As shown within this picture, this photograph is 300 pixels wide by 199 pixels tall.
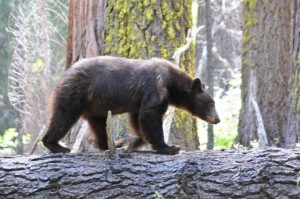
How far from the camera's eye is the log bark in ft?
17.5

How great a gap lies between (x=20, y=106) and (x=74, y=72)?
1333cm

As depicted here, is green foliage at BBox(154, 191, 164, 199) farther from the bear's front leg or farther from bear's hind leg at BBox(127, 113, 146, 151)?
bear's hind leg at BBox(127, 113, 146, 151)

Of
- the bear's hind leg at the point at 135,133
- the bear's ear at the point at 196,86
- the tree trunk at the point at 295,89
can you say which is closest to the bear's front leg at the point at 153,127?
the bear's hind leg at the point at 135,133

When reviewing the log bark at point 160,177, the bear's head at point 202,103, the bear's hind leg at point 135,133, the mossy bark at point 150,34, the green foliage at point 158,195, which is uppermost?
the mossy bark at point 150,34

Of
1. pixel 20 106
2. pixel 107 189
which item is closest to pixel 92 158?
pixel 107 189

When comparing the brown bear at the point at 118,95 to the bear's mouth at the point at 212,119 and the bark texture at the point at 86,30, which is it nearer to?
the bear's mouth at the point at 212,119

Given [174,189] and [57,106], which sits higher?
[57,106]

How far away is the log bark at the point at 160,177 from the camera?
17.5 feet

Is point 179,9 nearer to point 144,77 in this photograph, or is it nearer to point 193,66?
point 193,66

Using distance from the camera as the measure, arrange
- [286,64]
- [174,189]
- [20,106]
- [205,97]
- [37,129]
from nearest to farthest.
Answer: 1. [174,189]
2. [205,97]
3. [286,64]
4. [37,129]
5. [20,106]

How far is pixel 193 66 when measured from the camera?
352 inches

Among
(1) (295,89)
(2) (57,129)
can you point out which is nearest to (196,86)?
(1) (295,89)

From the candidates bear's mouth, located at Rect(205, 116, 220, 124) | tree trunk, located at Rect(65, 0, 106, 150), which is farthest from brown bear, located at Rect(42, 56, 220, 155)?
tree trunk, located at Rect(65, 0, 106, 150)

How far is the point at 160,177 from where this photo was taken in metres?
5.52
